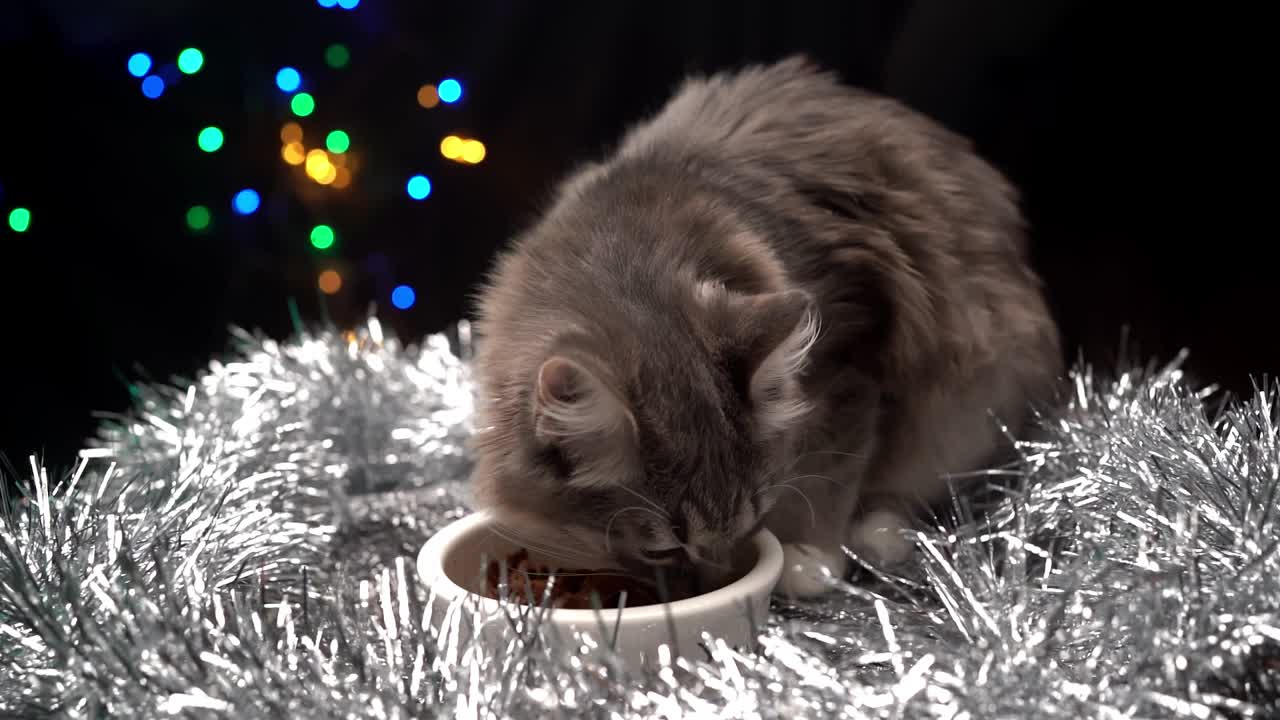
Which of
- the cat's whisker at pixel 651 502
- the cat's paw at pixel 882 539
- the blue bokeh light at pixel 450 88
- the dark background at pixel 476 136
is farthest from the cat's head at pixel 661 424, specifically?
the blue bokeh light at pixel 450 88

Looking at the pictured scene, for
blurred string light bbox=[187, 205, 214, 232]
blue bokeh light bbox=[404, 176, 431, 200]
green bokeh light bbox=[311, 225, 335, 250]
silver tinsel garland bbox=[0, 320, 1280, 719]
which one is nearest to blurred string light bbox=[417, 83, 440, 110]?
blue bokeh light bbox=[404, 176, 431, 200]

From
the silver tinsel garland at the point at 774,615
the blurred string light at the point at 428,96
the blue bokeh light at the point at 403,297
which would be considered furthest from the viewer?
the blue bokeh light at the point at 403,297

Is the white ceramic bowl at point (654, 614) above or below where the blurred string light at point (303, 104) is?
below

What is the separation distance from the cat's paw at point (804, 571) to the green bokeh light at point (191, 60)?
1.31 m

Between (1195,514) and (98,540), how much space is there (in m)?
1.01

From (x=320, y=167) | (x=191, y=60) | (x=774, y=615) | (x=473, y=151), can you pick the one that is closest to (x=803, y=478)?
(x=774, y=615)

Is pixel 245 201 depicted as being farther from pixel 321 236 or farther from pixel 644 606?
pixel 644 606

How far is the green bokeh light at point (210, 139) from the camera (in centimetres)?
191

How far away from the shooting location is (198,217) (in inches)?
76.8

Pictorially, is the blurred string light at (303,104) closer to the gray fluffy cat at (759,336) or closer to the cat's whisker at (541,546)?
the gray fluffy cat at (759,336)

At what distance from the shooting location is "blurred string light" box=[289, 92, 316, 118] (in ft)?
6.43

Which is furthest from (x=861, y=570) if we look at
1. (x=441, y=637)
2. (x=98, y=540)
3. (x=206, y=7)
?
(x=206, y=7)

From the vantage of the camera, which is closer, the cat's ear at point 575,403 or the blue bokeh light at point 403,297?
the cat's ear at point 575,403

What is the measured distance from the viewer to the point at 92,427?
1.83 meters
